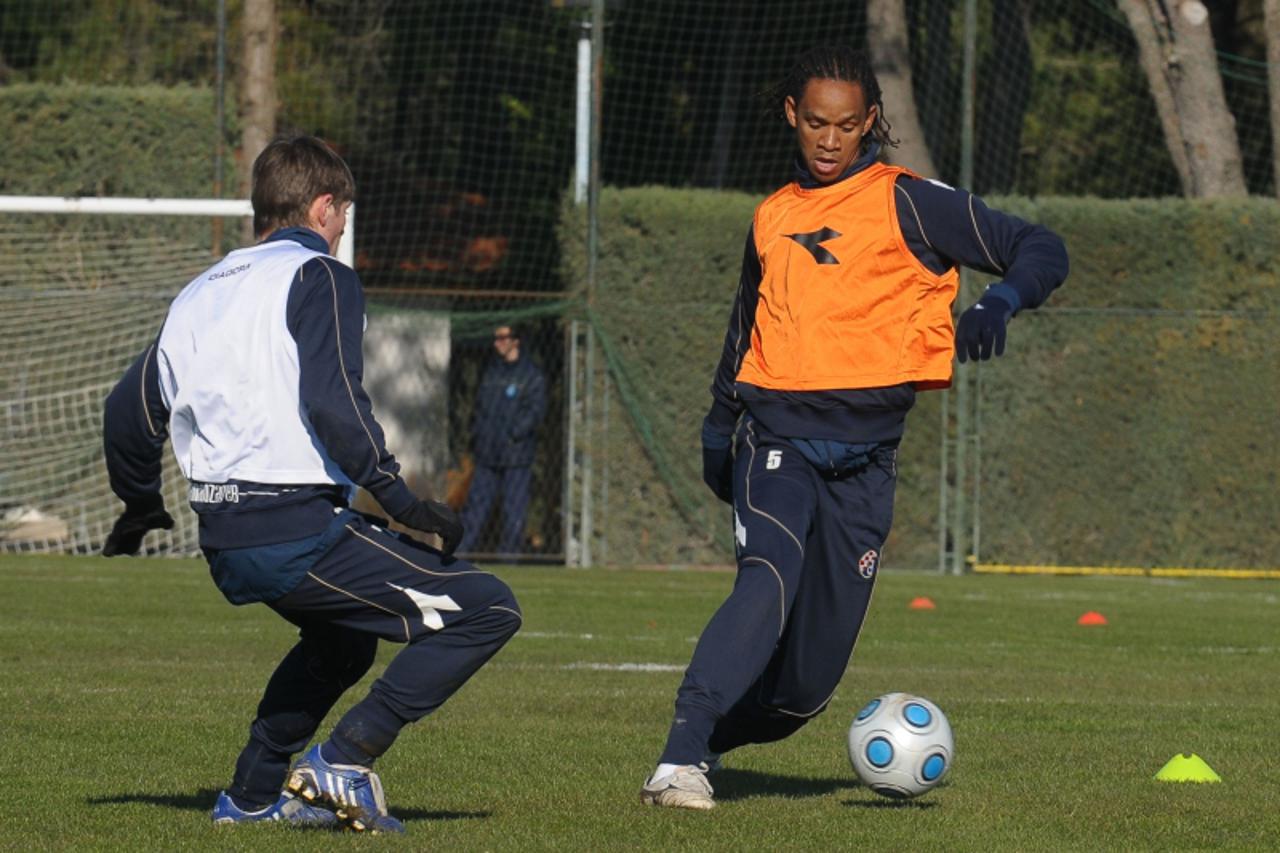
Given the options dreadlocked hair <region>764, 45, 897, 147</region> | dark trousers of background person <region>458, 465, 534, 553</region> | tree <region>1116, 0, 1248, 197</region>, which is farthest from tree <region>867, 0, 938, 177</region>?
dreadlocked hair <region>764, 45, 897, 147</region>

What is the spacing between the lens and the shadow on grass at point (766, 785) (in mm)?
6082

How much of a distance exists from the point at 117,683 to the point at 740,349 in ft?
12.3

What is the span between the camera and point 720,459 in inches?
236

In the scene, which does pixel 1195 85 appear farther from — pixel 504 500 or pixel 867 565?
pixel 867 565

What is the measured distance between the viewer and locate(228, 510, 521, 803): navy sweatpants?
4.94 metres

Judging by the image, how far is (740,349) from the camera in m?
→ 5.91

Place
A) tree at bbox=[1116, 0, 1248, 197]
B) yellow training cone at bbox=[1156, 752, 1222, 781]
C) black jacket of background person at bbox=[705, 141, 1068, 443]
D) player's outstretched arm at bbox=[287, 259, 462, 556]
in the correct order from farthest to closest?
tree at bbox=[1116, 0, 1248, 197] → yellow training cone at bbox=[1156, 752, 1222, 781] → black jacket of background person at bbox=[705, 141, 1068, 443] → player's outstretched arm at bbox=[287, 259, 462, 556]

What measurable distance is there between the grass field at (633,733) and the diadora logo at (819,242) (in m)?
1.45

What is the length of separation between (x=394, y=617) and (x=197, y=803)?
1.06 m

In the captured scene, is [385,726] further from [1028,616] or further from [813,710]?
[1028,616]

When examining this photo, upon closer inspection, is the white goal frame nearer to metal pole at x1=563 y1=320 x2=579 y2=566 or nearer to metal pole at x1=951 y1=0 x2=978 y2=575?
metal pole at x1=563 y1=320 x2=579 y2=566

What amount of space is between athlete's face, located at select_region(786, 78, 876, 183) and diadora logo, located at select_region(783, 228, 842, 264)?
19 cm

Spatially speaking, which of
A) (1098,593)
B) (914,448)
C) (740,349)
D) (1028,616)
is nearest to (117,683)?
(740,349)

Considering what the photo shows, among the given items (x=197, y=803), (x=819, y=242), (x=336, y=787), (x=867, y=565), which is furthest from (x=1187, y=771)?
(x=197, y=803)
